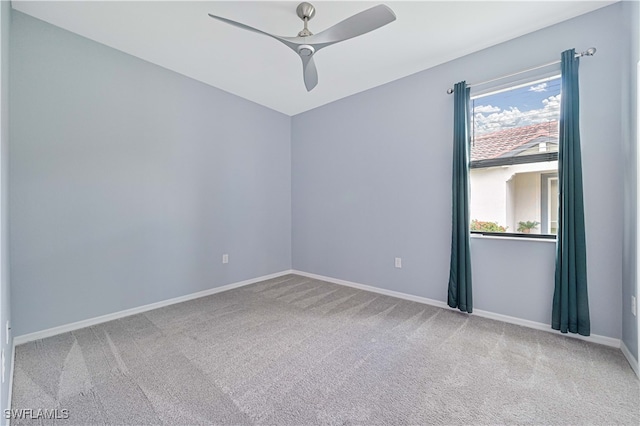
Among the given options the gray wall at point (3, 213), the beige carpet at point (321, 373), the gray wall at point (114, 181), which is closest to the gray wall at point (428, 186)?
the beige carpet at point (321, 373)

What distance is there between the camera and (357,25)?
1.87m

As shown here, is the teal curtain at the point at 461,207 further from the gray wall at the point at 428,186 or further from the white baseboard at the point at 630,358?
the white baseboard at the point at 630,358

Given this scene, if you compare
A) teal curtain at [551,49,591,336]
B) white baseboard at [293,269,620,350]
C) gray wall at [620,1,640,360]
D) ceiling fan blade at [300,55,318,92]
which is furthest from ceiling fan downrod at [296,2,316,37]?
white baseboard at [293,269,620,350]

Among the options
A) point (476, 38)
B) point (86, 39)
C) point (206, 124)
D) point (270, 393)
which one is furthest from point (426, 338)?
point (86, 39)

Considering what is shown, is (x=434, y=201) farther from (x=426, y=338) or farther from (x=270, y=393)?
(x=270, y=393)

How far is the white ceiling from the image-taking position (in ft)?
6.99

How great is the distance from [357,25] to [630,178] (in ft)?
7.21

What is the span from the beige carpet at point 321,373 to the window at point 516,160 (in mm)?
1008

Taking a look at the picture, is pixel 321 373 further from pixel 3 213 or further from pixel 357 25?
pixel 357 25

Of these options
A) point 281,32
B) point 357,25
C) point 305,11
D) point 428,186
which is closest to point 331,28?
point 357,25

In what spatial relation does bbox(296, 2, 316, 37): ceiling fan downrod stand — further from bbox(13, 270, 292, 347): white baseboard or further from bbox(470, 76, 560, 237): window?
bbox(13, 270, 292, 347): white baseboard

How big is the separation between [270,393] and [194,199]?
94.7 inches

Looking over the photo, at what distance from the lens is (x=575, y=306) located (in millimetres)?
2189

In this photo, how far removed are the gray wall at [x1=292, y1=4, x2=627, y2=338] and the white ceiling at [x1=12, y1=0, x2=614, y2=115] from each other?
24 centimetres
